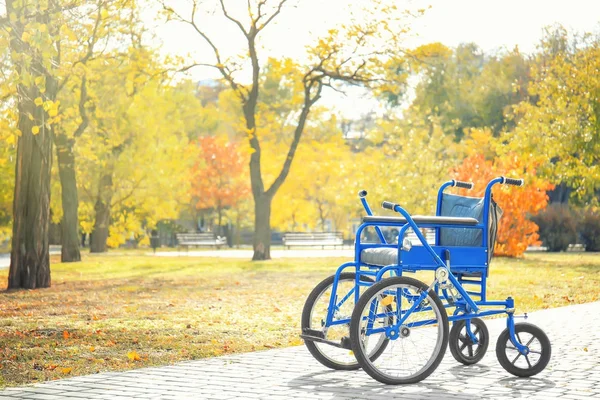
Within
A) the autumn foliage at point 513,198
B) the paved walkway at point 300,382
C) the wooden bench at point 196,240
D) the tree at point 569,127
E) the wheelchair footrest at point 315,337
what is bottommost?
the paved walkway at point 300,382

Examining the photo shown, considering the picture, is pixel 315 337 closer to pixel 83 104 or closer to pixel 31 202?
pixel 31 202

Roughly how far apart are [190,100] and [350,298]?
4775 centimetres

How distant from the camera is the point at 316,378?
24.5 feet

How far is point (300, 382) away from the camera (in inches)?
285

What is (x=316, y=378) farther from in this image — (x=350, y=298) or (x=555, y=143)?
(x=555, y=143)

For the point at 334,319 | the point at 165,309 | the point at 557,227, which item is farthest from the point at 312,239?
the point at 334,319

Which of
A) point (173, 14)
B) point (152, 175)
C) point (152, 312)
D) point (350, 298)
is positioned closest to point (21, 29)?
point (152, 312)

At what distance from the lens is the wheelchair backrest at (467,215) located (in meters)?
8.00

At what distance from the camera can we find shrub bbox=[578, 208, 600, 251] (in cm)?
3775

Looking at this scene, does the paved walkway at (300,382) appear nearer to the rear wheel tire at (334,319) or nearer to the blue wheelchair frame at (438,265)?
the rear wheel tire at (334,319)

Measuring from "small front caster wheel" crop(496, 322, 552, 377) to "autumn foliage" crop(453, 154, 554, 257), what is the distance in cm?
2130

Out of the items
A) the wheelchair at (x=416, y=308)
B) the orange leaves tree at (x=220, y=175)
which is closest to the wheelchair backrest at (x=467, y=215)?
the wheelchair at (x=416, y=308)

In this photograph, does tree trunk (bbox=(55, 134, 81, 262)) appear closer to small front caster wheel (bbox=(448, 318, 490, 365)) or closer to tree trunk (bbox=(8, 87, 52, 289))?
tree trunk (bbox=(8, 87, 52, 289))

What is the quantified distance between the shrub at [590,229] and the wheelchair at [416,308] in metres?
30.8
